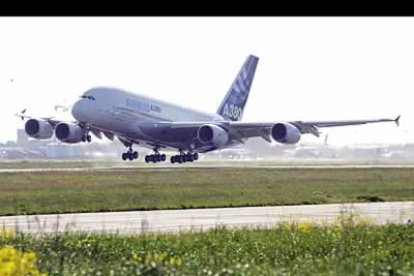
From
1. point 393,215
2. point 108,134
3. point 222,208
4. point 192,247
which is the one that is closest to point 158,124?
point 108,134

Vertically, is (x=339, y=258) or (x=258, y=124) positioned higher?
(x=258, y=124)

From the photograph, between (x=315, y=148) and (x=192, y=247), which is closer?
(x=192, y=247)

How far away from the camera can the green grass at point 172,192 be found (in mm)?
27938

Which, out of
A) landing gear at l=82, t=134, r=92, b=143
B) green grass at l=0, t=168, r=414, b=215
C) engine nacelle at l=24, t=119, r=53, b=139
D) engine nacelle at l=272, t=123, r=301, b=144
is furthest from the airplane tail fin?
green grass at l=0, t=168, r=414, b=215

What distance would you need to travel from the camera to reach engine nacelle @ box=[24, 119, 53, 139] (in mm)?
62031

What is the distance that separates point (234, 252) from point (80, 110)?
146 feet

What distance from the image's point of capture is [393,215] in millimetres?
23812

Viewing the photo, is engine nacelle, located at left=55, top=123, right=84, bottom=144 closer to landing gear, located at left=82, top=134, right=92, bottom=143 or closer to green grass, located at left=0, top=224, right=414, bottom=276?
landing gear, located at left=82, top=134, right=92, bottom=143

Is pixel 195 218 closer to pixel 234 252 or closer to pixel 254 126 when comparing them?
pixel 234 252

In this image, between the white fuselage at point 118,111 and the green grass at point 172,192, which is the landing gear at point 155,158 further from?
the green grass at point 172,192

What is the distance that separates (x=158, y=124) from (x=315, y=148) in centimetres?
6168

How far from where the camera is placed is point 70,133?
5991 cm

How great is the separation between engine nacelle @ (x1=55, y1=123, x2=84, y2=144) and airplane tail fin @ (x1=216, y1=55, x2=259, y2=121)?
15.7 m
